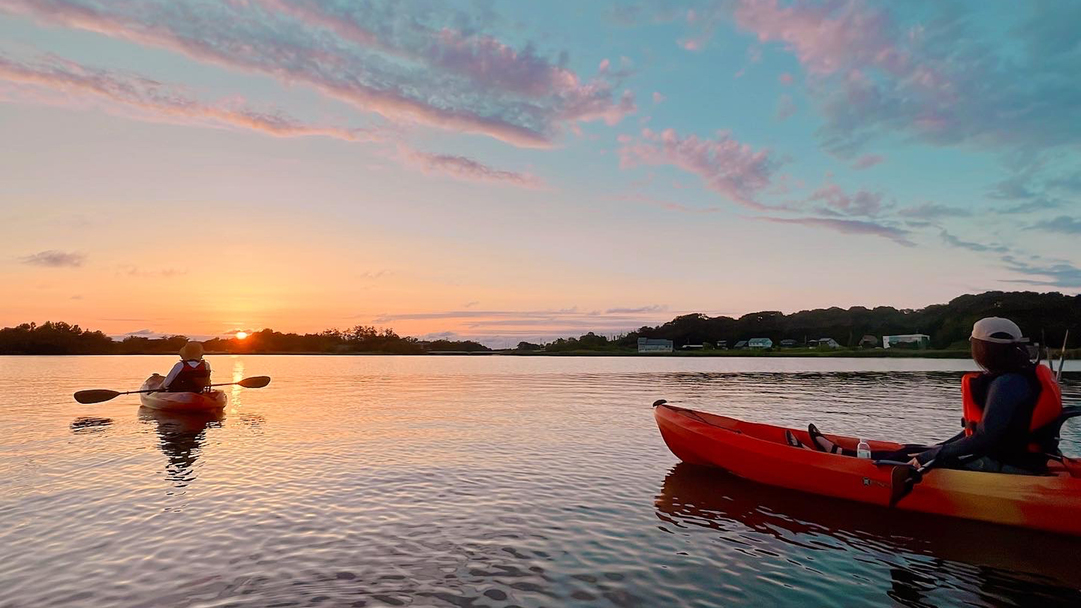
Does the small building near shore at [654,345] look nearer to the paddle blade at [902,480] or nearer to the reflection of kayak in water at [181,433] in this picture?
the reflection of kayak in water at [181,433]

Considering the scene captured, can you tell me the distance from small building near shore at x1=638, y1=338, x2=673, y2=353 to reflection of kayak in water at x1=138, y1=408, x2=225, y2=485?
143699 mm

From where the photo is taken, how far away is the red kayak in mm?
9062

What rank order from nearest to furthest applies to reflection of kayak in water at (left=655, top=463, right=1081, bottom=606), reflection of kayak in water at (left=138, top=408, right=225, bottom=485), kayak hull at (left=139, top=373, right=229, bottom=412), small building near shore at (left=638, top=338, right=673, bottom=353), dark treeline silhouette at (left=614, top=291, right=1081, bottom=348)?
reflection of kayak in water at (left=655, top=463, right=1081, bottom=606), reflection of kayak in water at (left=138, top=408, right=225, bottom=485), kayak hull at (left=139, top=373, right=229, bottom=412), dark treeline silhouette at (left=614, top=291, right=1081, bottom=348), small building near shore at (left=638, top=338, right=673, bottom=353)

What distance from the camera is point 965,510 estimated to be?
31.7 ft

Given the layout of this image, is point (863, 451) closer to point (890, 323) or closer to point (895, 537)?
point (895, 537)

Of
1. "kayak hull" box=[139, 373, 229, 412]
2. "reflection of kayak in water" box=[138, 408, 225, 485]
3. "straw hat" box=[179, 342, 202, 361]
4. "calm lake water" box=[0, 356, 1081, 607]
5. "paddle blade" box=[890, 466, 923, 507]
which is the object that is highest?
"straw hat" box=[179, 342, 202, 361]

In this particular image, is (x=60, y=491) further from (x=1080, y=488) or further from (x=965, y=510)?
(x=1080, y=488)

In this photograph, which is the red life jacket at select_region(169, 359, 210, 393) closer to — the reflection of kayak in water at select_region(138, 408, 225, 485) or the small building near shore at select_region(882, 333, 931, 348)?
the reflection of kayak in water at select_region(138, 408, 225, 485)

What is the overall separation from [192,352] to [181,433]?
5.11 metres

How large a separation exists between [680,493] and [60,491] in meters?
11.4

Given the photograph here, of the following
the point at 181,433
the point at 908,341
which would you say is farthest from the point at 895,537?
the point at 908,341

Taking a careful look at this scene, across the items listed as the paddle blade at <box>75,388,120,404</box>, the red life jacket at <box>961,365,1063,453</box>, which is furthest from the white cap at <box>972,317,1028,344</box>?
the paddle blade at <box>75,388,120,404</box>

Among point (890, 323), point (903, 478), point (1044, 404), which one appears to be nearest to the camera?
point (1044, 404)

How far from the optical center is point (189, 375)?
23.3 m
